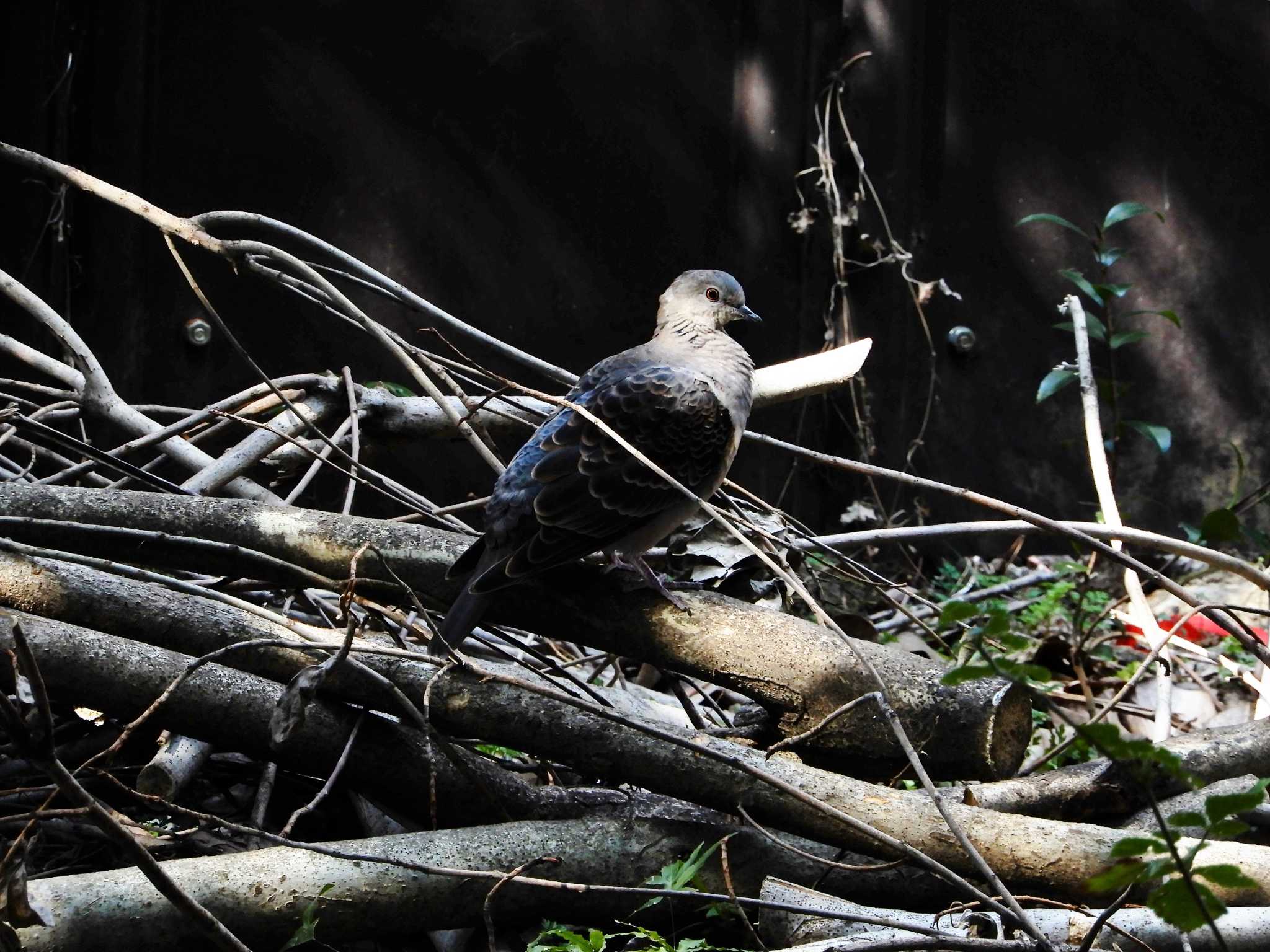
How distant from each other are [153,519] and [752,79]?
382 centimetres

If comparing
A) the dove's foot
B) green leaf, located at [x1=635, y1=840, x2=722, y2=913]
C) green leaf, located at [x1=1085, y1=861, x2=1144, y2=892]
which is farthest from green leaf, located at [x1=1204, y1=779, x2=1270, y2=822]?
the dove's foot

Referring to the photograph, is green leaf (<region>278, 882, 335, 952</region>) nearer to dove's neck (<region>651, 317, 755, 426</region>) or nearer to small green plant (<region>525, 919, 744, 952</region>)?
small green plant (<region>525, 919, 744, 952</region>)

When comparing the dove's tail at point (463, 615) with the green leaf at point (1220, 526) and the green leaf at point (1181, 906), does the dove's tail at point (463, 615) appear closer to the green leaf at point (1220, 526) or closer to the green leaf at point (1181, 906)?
the green leaf at point (1220, 526)

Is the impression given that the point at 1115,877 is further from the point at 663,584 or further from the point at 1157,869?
the point at 663,584

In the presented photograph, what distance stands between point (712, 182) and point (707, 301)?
2183mm

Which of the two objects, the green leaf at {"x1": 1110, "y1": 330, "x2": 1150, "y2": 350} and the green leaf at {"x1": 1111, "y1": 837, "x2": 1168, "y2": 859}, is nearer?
the green leaf at {"x1": 1111, "y1": 837, "x2": 1168, "y2": 859}

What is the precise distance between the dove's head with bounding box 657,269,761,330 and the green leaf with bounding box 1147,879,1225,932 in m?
2.42

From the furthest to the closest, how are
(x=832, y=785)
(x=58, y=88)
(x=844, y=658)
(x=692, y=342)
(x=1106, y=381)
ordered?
(x=1106, y=381)
(x=58, y=88)
(x=692, y=342)
(x=844, y=658)
(x=832, y=785)

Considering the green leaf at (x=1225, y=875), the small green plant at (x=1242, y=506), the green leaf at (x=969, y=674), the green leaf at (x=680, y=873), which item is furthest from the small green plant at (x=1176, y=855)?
the small green plant at (x=1242, y=506)

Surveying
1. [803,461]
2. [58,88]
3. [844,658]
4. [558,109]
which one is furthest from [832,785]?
[58,88]

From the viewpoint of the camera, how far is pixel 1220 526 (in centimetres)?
188

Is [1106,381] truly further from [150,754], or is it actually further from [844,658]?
[150,754]

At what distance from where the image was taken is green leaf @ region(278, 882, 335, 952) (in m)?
2.11

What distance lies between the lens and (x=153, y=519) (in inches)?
109
